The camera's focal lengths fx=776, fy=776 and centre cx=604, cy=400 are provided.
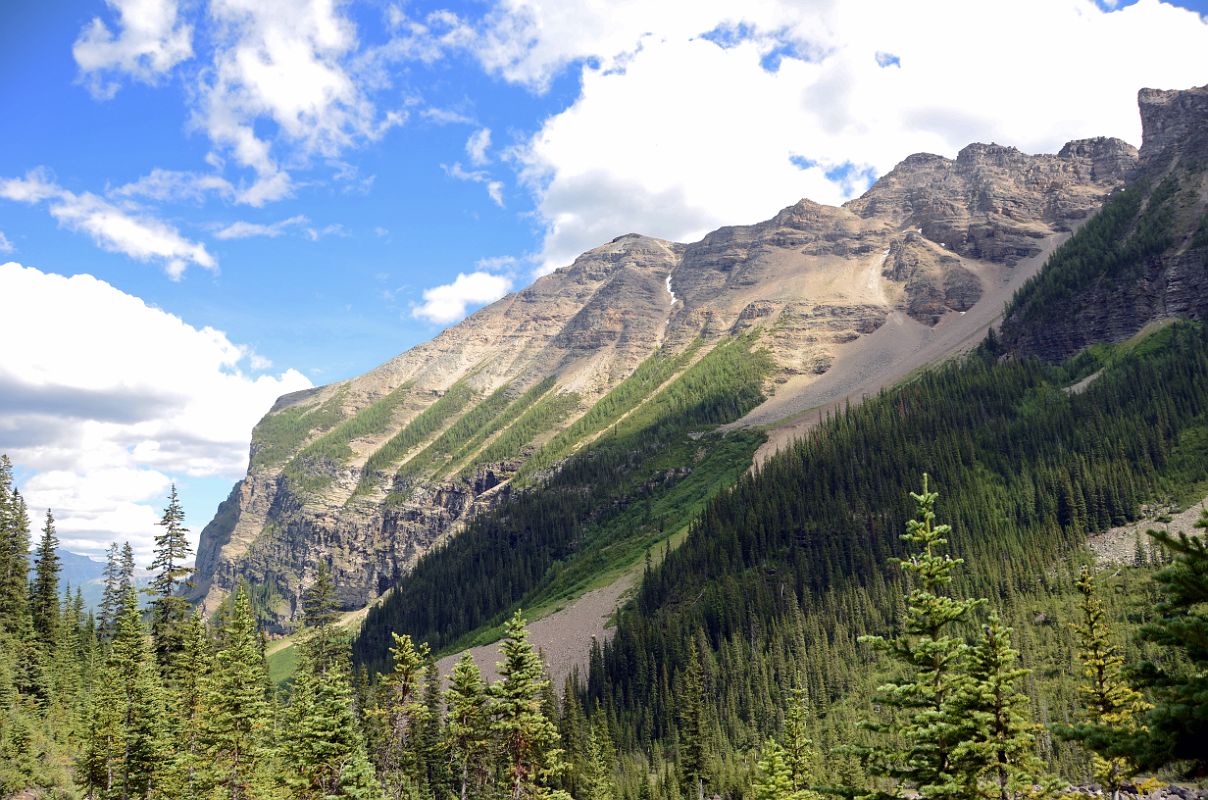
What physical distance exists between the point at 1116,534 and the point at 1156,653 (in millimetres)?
52106

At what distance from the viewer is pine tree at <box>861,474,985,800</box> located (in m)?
22.4

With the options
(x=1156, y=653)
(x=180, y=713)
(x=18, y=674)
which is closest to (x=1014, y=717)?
(x=180, y=713)

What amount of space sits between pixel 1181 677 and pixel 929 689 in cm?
1027

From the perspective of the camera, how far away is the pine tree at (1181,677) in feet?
42.0

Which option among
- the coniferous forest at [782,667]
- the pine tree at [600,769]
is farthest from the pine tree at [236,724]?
the pine tree at [600,769]

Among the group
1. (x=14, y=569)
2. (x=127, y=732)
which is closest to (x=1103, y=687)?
(x=127, y=732)

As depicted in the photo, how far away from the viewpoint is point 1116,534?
493ft

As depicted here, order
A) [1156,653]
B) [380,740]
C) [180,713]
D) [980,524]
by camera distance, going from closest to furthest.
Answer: [180,713] < [380,740] < [1156,653] < [980,524]

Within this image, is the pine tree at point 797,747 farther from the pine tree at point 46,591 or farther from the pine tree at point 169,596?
the pine tree at point 46,591

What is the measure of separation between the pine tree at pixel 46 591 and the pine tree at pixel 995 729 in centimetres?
9545

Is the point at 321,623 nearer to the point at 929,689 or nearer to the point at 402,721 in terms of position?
the point at 402,721

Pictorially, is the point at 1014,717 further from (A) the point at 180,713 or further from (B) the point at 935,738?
(A) the point at 180,713

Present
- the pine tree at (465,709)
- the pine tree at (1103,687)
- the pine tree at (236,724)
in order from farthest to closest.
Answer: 1. the pine tree at (236,724)
2. the pine tree at (465,709)
3. the pine tree at (1103,687)

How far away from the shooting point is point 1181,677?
45.1ft
